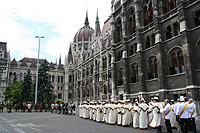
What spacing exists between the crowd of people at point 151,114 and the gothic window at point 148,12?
13471 mm

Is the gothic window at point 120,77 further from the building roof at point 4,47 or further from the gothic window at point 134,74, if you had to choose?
the building roof at point 4,47

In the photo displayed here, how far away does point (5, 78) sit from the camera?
63.9m

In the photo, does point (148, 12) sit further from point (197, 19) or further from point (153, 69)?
point (153, 69)

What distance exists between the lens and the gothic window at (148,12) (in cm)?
2300

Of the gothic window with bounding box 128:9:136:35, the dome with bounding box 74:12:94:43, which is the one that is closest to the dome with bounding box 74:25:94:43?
the dome with bounding box 74:12:94:43

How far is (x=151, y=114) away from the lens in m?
10.8

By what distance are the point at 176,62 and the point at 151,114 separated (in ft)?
33.9

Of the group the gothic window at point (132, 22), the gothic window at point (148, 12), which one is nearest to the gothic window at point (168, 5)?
the gothic window at point (148, 12)

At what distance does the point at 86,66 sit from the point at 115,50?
26687mm

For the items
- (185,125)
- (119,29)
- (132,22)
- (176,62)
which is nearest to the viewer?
(185,125)

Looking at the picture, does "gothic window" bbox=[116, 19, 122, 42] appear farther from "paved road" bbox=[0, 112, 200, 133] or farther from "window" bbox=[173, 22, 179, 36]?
"paved road" bbox=[0, 112, 200, 133]

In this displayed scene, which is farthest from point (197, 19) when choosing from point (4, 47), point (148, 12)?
point (4, 47)

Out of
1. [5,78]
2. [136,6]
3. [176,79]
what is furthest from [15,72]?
[176,79]

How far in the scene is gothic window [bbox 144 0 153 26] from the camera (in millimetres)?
23000
